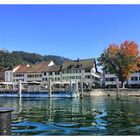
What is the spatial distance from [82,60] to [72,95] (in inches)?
1631

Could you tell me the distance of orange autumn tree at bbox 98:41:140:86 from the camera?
86.6m

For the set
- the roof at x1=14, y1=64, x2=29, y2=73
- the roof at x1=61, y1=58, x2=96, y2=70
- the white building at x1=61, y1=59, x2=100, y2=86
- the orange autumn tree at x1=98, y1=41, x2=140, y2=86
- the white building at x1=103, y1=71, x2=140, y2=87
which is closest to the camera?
the orange autumn tree at x1=98, y1=41, x2=140, y2=86

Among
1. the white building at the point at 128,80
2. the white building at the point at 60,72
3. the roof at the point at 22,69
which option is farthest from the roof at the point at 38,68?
the white building at the point at 128,80

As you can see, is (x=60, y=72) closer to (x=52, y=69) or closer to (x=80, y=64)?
(x=52, y=69)

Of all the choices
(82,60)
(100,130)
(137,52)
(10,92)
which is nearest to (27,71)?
(82,60)

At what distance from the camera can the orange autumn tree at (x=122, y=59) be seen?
8656cm

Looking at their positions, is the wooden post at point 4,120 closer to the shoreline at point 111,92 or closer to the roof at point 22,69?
the shoreline at point 111,92

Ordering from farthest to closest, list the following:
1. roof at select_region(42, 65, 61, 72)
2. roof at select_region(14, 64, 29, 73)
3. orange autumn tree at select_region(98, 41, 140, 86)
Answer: roof at select_region(14, 64, 29, 73)
roof at select_region(42, 65, 61, 72)
orange autumn tree at select_region(98, 41, 140, 86)

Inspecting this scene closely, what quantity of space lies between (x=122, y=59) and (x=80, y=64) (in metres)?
27.0

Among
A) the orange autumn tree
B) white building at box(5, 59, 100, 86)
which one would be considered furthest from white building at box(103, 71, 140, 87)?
the orange autumn tree

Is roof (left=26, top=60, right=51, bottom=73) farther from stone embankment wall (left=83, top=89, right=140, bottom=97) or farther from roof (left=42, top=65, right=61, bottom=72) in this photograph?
stone embankment wall (left=83, top=89, right=140, bottom=97)

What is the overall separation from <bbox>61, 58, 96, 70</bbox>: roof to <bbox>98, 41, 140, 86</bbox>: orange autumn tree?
20.3m

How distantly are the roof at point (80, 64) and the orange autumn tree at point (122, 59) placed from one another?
20.3 m

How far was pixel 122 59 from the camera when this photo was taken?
86.6 meters
